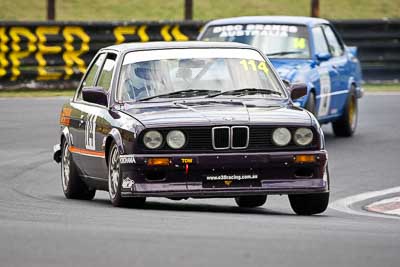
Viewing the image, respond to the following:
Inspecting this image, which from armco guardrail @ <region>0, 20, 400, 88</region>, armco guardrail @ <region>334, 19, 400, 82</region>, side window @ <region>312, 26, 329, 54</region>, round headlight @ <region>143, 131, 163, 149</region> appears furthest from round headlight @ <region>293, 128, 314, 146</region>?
armco guardrail @ <region>334, 19, 400, 82</region>

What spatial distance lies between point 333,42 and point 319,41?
0.82m

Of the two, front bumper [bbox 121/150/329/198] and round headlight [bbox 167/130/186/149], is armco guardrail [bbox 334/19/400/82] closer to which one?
front bumper [bbox 121/150/329/198]

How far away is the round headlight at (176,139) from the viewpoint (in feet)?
33.1

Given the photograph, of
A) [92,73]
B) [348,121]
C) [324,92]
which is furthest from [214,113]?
[348,121]

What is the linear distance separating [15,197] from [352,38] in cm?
1549

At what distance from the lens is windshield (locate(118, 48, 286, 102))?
1107 cm

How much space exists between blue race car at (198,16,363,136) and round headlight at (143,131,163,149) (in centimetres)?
634

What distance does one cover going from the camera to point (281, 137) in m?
10.2

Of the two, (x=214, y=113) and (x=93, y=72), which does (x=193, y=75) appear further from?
(x=93, y=72)

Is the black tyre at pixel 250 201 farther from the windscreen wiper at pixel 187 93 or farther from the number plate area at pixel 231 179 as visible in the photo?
the number plate area at pixel 231 179

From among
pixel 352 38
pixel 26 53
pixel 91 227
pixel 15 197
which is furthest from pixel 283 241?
pixel 352 38

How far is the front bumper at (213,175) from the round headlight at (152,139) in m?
0.08

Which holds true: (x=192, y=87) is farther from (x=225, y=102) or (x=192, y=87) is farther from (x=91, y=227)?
(x=91, y=227)

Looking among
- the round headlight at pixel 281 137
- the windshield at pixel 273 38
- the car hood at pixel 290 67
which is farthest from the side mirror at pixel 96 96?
the windshield at pixel 273 38
